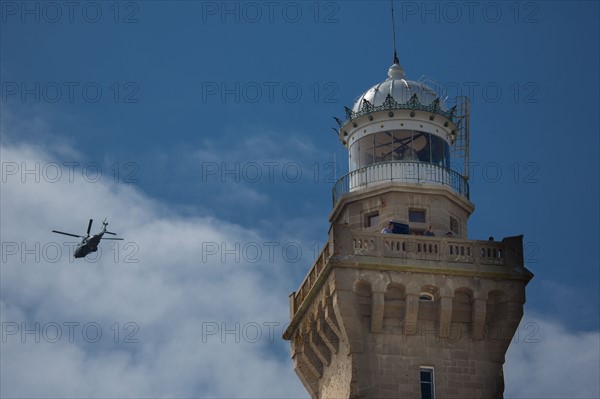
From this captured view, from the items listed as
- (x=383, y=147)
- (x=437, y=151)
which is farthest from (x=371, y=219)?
(x=437, y=151)

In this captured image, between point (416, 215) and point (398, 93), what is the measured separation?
5.37 meters

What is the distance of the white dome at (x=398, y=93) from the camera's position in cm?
7119

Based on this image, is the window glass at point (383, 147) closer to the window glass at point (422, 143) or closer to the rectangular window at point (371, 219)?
the window glass at point (422, 143)

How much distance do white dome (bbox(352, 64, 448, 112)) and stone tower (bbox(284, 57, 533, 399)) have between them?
3556 millimetres

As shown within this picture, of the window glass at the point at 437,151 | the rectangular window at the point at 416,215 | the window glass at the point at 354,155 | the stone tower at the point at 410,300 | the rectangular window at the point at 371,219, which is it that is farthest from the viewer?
the window glass at the point at 354,155

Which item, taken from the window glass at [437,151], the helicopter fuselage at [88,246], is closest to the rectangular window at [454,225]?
the window glass at [437,151]

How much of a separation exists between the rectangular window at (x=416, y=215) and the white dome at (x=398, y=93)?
4.73m

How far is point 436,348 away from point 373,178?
25.7 ft

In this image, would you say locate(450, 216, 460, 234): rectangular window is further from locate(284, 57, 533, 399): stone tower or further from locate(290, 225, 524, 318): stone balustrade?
locate(290, 225, 524, 318): stone balustrade

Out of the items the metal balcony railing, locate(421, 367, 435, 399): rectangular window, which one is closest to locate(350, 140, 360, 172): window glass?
the metal balcony railing

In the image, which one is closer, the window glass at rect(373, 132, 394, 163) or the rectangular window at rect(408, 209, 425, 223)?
the rectangular window at rect(408, 209, 425, 223)

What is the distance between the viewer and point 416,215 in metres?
68.9

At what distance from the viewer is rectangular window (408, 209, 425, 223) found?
225 feet

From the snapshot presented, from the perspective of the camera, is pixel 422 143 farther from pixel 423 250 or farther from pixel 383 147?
pixel 423 250
